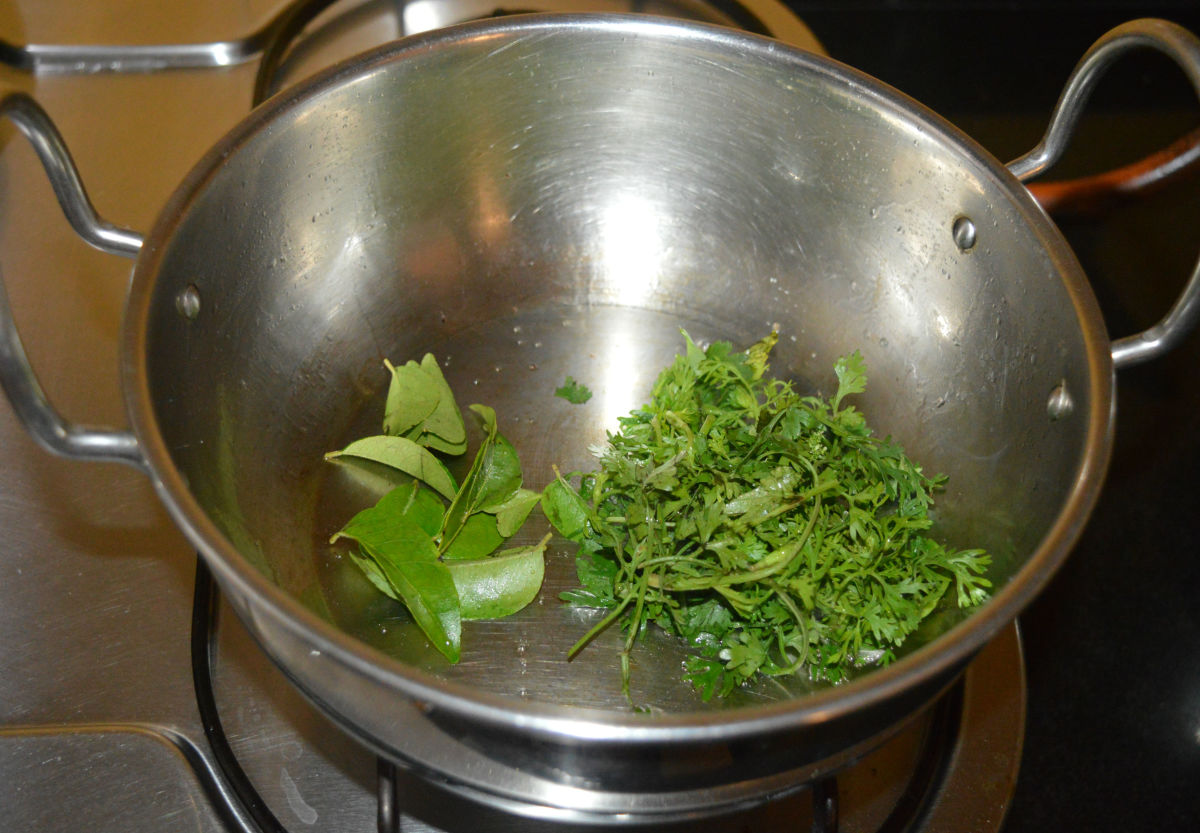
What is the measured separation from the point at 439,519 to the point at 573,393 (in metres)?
0.22

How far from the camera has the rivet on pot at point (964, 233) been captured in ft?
3.20

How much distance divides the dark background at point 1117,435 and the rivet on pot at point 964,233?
44 cm

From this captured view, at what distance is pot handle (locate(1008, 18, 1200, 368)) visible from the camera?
791 mm

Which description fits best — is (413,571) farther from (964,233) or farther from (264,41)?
(264,41)

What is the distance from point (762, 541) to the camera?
2.98 ft

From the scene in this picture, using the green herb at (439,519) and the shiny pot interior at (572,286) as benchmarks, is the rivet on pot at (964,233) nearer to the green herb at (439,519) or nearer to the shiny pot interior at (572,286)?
the shiny pot interior at (572,286)

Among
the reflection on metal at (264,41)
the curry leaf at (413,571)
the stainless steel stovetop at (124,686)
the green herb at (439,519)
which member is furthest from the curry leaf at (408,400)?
the reflection on metal at (264,41)

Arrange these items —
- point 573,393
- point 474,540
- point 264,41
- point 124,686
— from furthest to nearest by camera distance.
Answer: point 264,41 < point 573,393 < point 474,540 < point 124,686

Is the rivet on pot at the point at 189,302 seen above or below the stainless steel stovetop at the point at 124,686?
above

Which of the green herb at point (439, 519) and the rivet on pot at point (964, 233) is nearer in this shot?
the green herb at point (439, 519)

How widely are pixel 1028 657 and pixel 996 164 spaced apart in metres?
0.54

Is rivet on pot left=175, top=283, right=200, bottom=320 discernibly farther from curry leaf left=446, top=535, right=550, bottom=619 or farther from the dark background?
the dark background

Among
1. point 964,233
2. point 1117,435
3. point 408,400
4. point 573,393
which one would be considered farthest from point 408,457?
point 1117,435

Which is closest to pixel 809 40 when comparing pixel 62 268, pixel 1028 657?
pixel 1028 657
